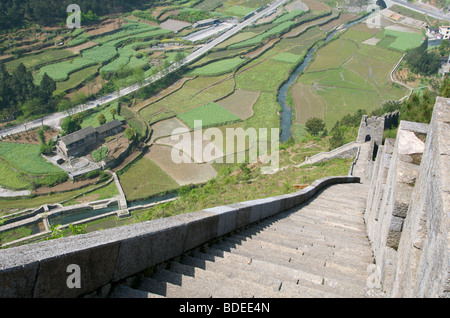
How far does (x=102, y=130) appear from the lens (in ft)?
130

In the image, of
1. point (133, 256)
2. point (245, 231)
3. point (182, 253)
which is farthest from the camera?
point (245, 231)

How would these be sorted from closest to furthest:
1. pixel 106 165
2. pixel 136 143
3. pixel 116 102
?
pixel 106 165
pixel 136 143
pixel 116 102

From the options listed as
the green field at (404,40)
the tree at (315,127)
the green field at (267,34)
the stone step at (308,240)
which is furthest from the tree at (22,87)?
the green field at (404,40)

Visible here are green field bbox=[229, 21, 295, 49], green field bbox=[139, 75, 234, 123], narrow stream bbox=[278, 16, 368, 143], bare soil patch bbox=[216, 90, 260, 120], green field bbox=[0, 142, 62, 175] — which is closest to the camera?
green field bbox=[0, 142, 62, 175]

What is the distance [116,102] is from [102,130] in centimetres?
947

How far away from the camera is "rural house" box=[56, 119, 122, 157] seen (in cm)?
3650

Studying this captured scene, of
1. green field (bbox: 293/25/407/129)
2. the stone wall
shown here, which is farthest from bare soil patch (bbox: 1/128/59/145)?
the stone wall

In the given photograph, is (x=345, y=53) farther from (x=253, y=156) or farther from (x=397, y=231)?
(x=397, y=231)

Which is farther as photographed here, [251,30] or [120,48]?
[251,30]

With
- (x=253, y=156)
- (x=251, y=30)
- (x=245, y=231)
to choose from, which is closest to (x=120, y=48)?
(x=251, y=30)

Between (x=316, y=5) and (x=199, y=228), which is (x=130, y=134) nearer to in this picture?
(x=199, y=228)
